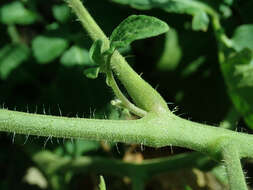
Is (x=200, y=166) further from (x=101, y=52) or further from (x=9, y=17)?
(x=9, y=17)

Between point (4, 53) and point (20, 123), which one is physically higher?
point (20, 123)

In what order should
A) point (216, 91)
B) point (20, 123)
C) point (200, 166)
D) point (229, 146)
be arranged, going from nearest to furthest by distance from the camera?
point (20, 123)
point (229, 146)
point (200, 166)
point (216, 91)

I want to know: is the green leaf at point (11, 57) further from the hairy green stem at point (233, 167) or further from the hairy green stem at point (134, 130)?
the hairy green stem at point (233, 167)

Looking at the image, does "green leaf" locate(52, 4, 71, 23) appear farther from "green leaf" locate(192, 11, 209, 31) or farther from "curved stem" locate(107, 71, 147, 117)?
"curved stem" locate(107, 71, 147, 117)

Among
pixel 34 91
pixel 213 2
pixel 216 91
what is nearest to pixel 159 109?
pixel 213 2

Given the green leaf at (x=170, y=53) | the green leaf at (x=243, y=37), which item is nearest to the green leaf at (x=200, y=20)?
the green leaf at (x=243, y=37)

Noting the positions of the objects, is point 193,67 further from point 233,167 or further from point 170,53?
point 233,167
